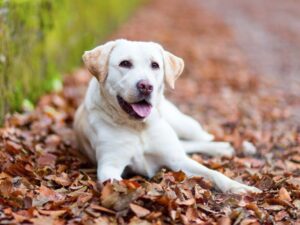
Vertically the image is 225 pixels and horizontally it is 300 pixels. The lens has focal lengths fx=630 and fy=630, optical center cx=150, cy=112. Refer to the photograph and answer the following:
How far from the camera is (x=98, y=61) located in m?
4.94

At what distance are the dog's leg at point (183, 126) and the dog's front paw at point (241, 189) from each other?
1388mm

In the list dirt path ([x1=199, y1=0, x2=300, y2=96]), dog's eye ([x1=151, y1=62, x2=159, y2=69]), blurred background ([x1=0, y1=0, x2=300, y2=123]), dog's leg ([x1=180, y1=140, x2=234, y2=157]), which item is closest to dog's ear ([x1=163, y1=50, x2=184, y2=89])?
dog's eye ([x1=151, y1=62, x2=159, y2=69])

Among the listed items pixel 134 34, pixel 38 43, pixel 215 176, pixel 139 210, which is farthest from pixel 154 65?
pixel 134 34

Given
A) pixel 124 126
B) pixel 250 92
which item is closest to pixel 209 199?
pixel 124 126

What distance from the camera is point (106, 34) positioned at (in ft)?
45.6

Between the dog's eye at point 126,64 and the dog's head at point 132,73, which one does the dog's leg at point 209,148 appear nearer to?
the dog's head at point 132,73

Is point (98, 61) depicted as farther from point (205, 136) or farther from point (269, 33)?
point (269, 33)

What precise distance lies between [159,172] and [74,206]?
125 cm

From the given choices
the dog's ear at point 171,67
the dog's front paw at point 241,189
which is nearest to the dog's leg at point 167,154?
the dog's front paw at point 241,189

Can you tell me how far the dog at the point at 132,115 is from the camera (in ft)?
15.7

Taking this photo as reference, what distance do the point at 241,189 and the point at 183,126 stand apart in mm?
1595

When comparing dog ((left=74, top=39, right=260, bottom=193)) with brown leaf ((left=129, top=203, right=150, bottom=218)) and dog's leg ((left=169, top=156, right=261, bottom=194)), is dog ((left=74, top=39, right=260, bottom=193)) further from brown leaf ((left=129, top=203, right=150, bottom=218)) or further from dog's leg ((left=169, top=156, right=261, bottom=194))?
brown leaf ((left=129, top=203, right=150, bottom=218))

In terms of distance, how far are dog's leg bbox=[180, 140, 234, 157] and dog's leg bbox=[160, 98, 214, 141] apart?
0.10 meters

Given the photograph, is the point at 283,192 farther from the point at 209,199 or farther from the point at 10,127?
the point at 10,127
